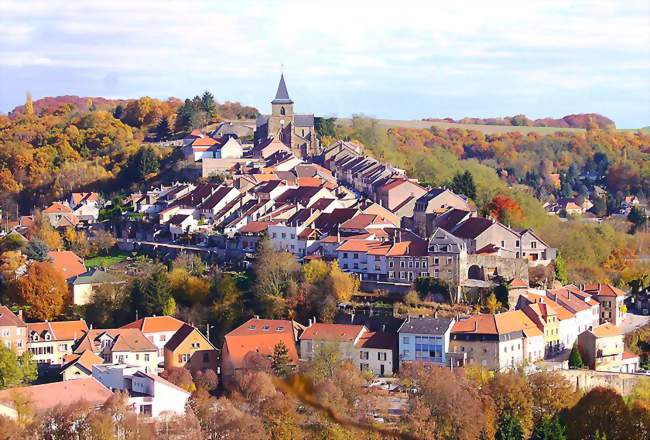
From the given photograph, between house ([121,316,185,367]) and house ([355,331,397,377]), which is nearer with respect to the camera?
house ([355,331,397,377])

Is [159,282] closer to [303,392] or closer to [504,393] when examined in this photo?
[504,393]

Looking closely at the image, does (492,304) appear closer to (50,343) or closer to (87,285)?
(50,343)

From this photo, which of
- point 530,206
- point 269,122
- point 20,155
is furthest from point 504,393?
point 20,155

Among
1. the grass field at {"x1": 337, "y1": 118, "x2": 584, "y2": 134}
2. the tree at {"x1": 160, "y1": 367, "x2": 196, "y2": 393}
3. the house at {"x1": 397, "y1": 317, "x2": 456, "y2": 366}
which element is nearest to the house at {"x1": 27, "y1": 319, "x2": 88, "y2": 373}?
the tree at {"x1": 160, "y1": 367, "x2": 196, "y2": 393}

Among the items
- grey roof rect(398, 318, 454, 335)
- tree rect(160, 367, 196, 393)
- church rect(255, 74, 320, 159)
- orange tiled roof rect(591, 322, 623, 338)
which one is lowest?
tree rect(160, 367, 196, 393)

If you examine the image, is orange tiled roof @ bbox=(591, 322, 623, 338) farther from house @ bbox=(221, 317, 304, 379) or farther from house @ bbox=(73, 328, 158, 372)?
house @ bbox=(73, 328, 158, 372)

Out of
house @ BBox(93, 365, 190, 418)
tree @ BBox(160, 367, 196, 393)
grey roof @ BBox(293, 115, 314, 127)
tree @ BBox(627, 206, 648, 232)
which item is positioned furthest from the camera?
grey roof @ BBox(293, 115, 314, 127)

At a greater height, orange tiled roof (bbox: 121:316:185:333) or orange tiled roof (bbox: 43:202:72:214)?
orange tiled roof (bbox: 43:202:72:214)

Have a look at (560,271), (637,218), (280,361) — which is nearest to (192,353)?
(280,361)
